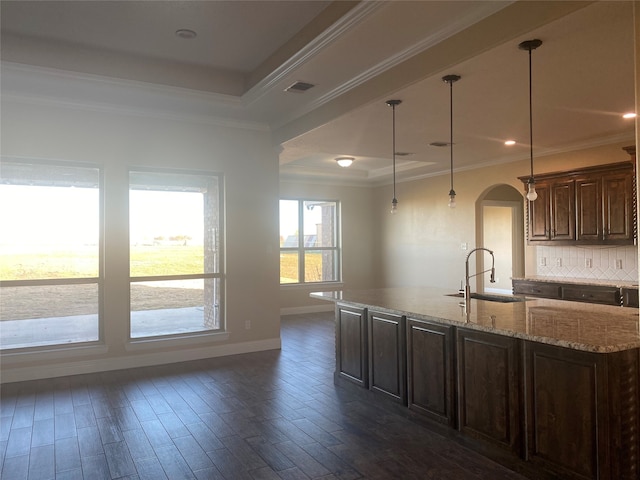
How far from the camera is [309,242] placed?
9391 mm

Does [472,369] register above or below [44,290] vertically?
below

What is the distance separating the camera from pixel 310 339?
6637mm

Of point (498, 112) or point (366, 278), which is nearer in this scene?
point (498, 112)

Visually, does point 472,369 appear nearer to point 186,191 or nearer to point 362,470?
point 362,470

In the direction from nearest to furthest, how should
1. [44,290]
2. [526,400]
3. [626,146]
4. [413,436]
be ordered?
[526,400] < [413,436] < [44,290] < [626,146]

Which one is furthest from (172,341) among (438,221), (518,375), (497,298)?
(438,221)

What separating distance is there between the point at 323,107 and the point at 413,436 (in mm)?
3240

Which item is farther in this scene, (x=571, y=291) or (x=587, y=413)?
(x=571, y=291)

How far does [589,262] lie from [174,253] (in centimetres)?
532

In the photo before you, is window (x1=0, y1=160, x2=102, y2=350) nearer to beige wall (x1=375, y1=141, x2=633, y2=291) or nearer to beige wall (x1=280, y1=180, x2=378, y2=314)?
beige wall (x1=280, y1=180, x2=378, y2=314)

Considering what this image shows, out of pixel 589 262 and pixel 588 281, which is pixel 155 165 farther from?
pixel 589 262

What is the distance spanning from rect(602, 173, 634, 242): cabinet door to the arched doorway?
250 centimetres

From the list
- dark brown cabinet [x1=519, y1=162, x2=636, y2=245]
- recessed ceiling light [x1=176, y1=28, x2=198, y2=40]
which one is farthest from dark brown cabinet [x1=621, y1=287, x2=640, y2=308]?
recessed ceiling light [x1=176, y1=28, x2=198, y2=40]

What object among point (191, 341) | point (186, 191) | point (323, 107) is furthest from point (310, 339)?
point (323, 107)
